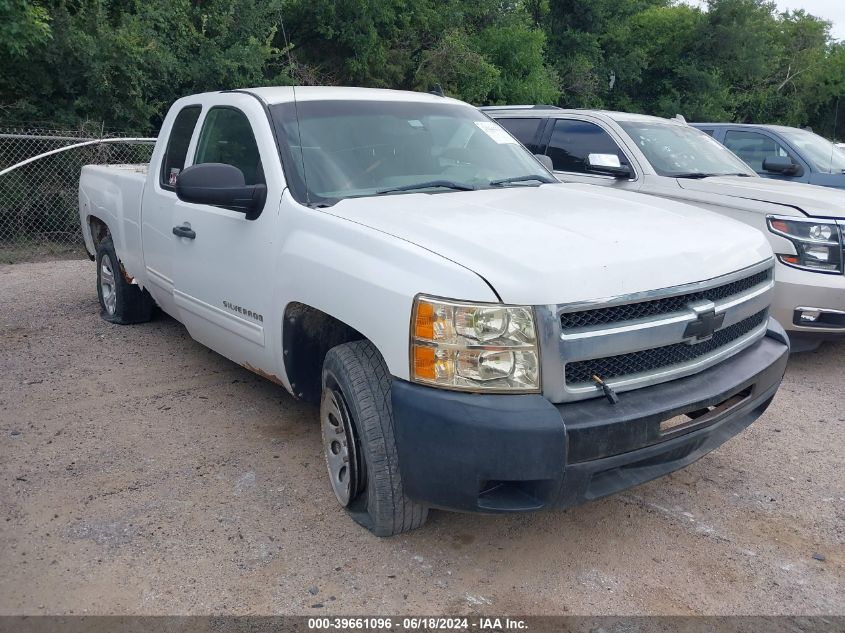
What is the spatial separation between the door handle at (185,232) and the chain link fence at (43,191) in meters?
6.69

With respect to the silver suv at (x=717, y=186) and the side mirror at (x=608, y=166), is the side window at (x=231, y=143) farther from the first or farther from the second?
the side mirror at (x=608, y=166)

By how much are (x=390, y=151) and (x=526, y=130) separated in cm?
418

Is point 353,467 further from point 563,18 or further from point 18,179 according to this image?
point 563,18

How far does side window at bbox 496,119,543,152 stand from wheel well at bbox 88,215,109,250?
391cm

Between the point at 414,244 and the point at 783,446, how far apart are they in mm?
2669

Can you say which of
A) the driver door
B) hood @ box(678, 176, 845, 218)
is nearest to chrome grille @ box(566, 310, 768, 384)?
the driver door

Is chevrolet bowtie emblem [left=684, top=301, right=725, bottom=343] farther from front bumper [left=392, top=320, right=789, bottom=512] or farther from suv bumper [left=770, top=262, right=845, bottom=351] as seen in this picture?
suv bumper [left=770, top=262, right=845, bottom=351]

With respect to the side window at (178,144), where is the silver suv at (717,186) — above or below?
below

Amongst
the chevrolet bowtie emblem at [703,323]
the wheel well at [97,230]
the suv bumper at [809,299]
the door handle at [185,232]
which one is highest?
the chevrolet bowtie emblem at [703,323]

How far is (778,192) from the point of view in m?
5.88

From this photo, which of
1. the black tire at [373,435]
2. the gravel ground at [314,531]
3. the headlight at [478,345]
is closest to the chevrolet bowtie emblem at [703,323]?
the headlight at [478,345]

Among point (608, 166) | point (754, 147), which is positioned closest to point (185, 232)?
point (608, 166)

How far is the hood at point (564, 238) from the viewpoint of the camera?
106 inches

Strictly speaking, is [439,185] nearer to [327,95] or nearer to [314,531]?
[327,95]
